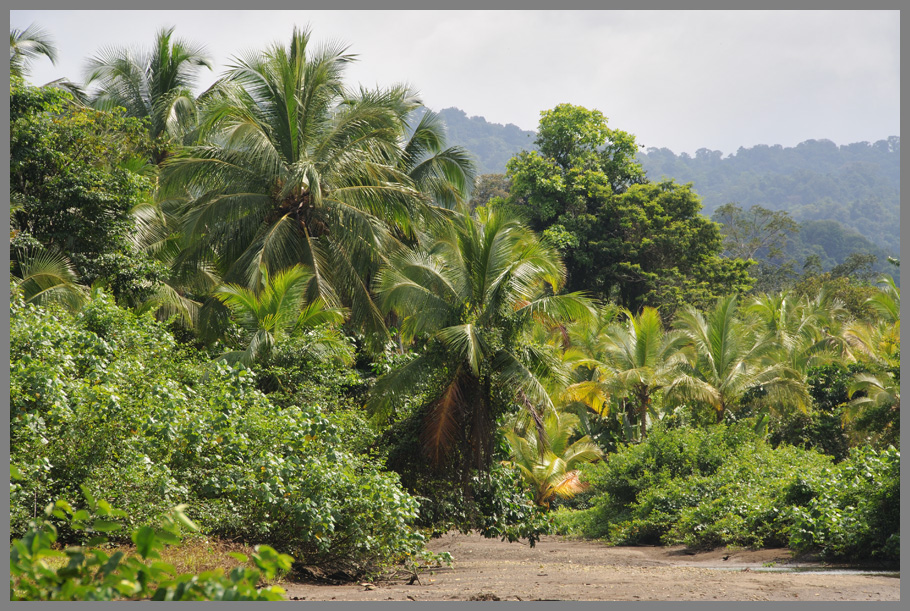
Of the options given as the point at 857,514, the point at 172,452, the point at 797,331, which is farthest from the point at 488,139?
the point at 172,452

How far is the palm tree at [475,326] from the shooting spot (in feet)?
38.5

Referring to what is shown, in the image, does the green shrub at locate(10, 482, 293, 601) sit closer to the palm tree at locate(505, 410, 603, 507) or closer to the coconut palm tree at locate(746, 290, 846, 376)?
the palm tree at locate(505, 410, 603, 507)

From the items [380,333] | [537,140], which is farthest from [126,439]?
[537,140]

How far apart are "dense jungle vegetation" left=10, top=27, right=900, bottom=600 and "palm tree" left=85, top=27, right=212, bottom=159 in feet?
0.23

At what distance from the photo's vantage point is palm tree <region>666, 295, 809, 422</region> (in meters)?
19.5

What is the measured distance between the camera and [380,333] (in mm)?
14844

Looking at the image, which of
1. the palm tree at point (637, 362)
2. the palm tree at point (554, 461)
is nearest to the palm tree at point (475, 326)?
the palm tree at point (637, 362)

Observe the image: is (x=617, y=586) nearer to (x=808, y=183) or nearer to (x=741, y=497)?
(x=741, y=497)

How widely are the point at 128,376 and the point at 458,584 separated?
4.67 metres

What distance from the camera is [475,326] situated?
11852mm

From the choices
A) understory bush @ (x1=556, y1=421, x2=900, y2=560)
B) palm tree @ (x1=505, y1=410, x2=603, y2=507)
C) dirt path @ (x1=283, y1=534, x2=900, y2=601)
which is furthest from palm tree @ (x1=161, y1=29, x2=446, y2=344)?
palm tree @ (x1=505, y1=410, x2=603, y2=507)

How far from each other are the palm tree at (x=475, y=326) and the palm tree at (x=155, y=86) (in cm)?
935

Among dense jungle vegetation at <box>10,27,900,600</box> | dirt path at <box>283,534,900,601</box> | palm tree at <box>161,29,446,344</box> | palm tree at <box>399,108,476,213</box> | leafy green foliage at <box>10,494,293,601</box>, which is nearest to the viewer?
leafy green foliage at <box>10,494,293,601</box>

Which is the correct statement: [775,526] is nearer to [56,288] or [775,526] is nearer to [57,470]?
[57,470]
